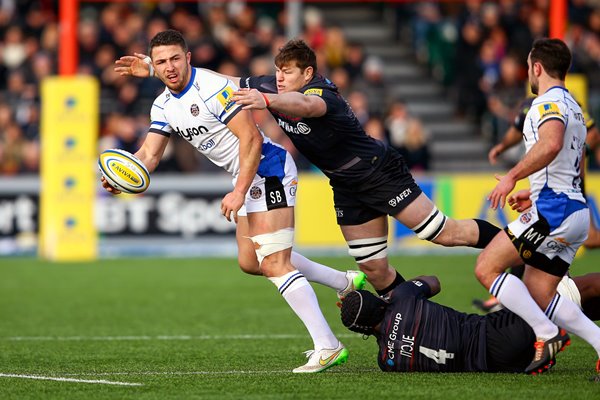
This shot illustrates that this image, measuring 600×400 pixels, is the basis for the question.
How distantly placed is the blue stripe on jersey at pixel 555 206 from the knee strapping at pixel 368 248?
1.64m

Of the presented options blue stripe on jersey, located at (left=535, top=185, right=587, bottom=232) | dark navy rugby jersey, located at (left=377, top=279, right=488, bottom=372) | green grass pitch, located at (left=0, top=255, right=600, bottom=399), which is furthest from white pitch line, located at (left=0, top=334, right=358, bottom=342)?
blue stripe on jersey, located at (left=535, top=185, right=587, bottom=232)

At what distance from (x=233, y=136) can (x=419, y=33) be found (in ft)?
51.7

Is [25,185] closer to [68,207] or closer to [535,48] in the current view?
[68,207]

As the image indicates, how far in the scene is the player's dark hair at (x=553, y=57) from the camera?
23.7 ft

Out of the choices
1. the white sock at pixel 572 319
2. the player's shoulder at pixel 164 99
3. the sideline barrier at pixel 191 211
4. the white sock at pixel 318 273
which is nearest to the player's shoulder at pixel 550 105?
the white sock at pixel 572 319

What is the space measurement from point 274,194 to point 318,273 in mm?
899

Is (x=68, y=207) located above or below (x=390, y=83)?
below

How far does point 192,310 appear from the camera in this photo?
11.5m

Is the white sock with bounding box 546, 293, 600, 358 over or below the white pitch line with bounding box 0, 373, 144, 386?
over

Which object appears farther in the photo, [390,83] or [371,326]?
[390,83]

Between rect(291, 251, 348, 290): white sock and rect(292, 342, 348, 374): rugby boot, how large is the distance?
1.09m

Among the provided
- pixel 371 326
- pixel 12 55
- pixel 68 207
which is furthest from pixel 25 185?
pixel 371 326

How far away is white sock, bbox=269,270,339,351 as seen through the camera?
7441mm

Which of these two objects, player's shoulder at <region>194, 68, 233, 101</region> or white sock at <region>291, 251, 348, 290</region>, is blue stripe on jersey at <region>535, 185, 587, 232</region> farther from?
player's shoulder at <region>194, 68, 233, 101</region>
